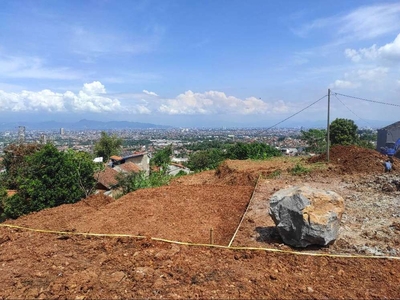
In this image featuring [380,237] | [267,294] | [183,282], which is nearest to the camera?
[267,294]

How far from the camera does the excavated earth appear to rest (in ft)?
12.4

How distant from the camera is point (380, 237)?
5.36 meters

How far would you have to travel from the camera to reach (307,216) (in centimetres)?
487

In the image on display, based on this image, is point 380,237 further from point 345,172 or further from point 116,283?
point 345,172

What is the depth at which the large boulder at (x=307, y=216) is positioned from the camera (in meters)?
4.82

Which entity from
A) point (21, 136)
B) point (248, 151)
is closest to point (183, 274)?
point (248, 151)

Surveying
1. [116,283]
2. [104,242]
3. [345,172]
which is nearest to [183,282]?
[116,283]

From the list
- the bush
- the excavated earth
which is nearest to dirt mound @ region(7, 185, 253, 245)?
the excavated earth

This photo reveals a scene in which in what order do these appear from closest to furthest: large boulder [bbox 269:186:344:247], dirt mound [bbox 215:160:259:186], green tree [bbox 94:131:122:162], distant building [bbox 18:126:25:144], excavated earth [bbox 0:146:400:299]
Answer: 1. excavated earth [bbox 0:146:400:299]
2. large boulder [bbox 269:186:344:247]
3. dirt mound [bbox 215:160:259:186]
4. distant building [bbox 18:126:25:144]
5. green tree [bbox 94:131:122:162]

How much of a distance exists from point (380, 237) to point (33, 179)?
12209mm

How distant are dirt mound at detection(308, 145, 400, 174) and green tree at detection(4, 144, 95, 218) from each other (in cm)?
1112

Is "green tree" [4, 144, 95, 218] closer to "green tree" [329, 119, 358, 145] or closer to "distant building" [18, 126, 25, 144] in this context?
"distant building" [18, 126, 25, 144]

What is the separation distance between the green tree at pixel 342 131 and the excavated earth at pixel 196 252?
2407cm

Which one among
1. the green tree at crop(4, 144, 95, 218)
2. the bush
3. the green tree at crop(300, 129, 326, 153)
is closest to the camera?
the bush
